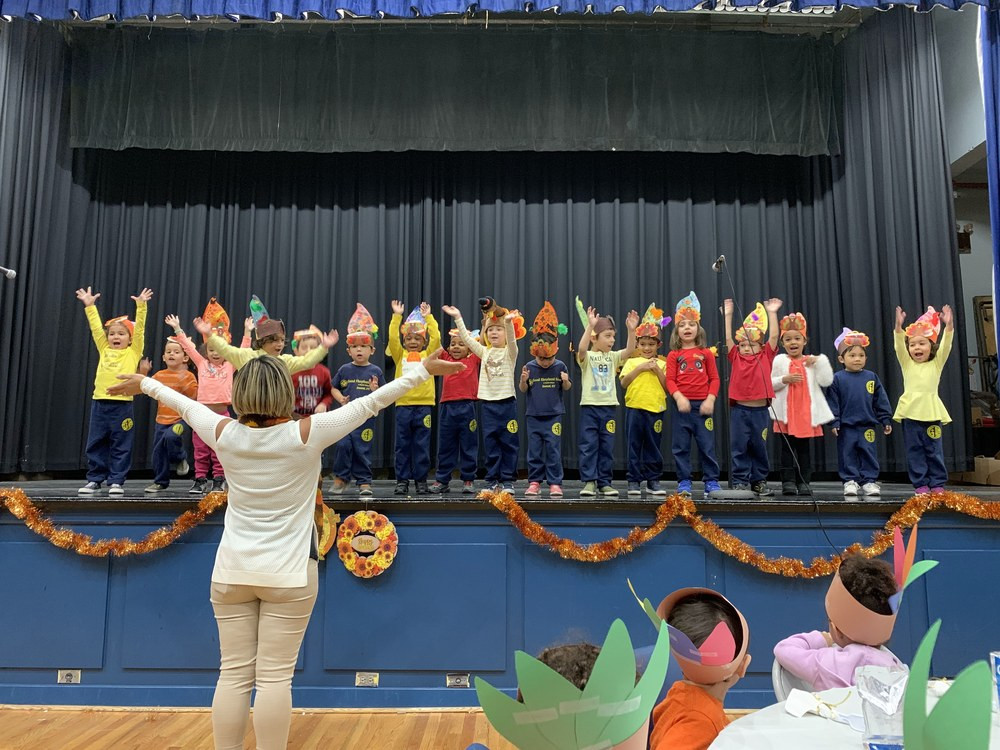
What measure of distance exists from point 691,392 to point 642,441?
19.1 inches

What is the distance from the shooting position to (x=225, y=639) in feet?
7.55

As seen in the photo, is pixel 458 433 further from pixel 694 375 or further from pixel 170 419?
pixel 170 419


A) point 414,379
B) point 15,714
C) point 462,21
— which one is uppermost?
point 462,21

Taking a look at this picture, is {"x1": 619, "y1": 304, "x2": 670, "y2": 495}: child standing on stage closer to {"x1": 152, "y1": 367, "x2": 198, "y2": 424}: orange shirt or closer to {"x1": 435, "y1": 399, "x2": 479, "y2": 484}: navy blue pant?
{"x1": 435, "y1": 399, "x2": 479, "y2": 484}: navy blue pant

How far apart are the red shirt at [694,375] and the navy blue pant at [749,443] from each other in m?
0.23

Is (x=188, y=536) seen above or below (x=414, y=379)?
below

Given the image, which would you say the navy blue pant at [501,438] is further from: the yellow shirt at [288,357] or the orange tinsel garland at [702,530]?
the yellow shirt at [288,357]

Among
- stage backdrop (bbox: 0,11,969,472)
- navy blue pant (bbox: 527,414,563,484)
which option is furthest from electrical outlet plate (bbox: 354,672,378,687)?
stage backdrop (bbox: 0,11,969,472)

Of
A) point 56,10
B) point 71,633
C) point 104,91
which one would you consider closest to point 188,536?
point 71,633

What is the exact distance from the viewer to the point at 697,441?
4750 millimetres

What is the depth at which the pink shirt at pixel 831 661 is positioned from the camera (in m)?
1.81

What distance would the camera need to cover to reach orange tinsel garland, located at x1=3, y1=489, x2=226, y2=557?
3.73 meters

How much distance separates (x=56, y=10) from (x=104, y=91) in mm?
1739

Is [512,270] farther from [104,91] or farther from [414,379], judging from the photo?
[414,379]
